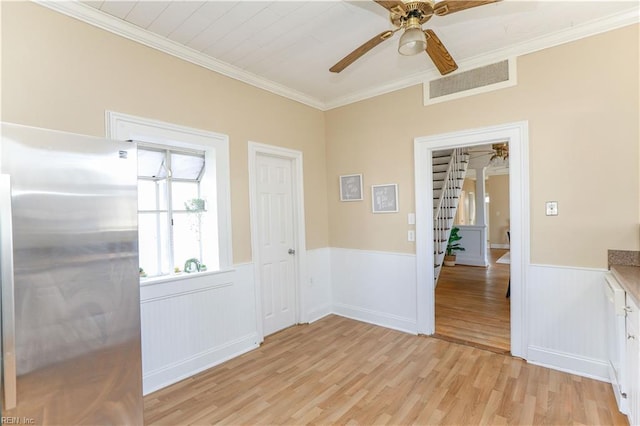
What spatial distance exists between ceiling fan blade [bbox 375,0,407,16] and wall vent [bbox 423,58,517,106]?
166cm

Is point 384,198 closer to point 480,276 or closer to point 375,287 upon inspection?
point 375,287

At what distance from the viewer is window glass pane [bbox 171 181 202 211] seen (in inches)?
116

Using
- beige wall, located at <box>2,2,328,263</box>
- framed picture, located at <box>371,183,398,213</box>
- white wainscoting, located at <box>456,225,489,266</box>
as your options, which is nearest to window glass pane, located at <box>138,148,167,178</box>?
beige wall, located at <box>2,2,328,263</box>

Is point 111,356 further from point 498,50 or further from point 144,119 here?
point 498,50

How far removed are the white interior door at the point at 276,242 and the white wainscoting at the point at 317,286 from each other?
194 millimetres

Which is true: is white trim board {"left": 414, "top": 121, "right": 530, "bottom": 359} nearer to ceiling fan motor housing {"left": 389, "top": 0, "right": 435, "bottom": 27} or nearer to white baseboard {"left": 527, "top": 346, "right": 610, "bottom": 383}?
white baseboard {"left": 527, "top": 346, "right": 610, "bottom": 383}

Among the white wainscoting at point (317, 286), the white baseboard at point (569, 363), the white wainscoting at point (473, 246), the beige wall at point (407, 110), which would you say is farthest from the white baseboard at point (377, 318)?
the white wainscoting at point (473, 246)

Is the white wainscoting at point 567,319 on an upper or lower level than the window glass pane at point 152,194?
lower


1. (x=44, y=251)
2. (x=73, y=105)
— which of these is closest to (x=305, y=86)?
(x=73, y=105)

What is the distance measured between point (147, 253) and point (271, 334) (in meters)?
1.69

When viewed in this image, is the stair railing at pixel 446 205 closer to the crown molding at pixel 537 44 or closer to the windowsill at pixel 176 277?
the crown molding at pixel 537 44

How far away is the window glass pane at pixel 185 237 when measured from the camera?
295cm

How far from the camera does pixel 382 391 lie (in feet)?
7.98

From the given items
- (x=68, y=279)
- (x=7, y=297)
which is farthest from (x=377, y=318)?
(x=7, y=297)
